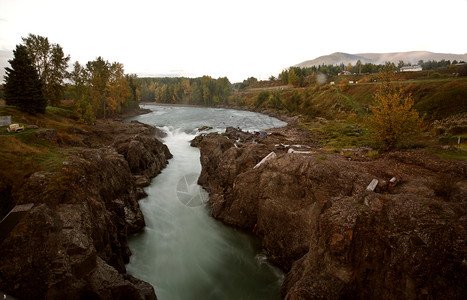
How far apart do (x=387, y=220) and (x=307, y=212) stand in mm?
5170

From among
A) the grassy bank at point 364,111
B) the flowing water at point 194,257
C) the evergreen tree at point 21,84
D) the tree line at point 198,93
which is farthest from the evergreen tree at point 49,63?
the tree line at point 198,93

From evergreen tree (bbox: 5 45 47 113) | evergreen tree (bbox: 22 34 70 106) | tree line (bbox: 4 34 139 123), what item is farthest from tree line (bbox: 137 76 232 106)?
evergreen tree (bbox: 5 45 47 113)

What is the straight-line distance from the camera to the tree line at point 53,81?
27.5 meters

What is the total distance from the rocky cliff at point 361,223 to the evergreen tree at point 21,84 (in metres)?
29.9

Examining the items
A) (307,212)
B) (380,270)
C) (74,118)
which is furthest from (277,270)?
(74,118)

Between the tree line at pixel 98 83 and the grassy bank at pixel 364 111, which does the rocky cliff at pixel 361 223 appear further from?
the tree line at pixel 98 83

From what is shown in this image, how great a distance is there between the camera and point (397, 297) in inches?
267

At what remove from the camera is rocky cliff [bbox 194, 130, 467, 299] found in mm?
6469

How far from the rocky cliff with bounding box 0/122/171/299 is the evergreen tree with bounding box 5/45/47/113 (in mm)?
22051

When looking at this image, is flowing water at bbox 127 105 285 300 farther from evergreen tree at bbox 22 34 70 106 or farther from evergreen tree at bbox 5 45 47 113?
evergreen tree at bbox 22 34 70 106

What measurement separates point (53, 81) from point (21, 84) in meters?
15.4

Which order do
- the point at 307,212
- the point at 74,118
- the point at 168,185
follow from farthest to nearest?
1. the point at 74,118
2. the point at 168,185
3. the point at 307,212

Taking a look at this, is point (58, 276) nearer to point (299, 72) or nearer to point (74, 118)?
point (74, 118)

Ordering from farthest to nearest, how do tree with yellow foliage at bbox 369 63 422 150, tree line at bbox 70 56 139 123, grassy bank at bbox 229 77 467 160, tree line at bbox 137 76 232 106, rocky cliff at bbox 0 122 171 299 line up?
tree line at bbox 137 76 232 106 → tree line at bbox 70 56 139 123 → grassy bank at bbox 229 77 467 160 → tree with yellow foliage at bbox 369 63 422 150 → rocky cliff at bbox 0 122 171 299
